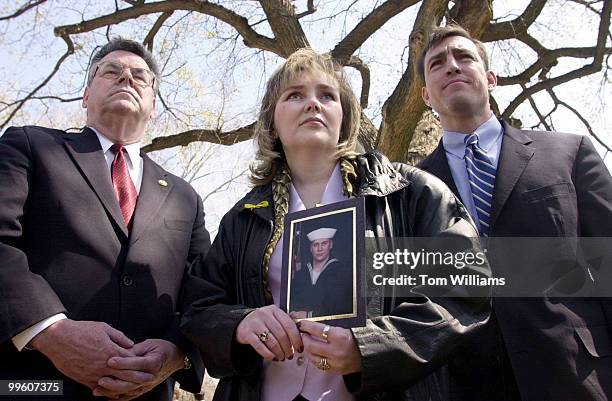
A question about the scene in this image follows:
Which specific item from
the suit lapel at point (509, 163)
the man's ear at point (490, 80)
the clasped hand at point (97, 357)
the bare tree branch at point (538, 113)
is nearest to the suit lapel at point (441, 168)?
the suit lapel at point (509, 163)

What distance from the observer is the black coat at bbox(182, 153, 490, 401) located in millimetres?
1827

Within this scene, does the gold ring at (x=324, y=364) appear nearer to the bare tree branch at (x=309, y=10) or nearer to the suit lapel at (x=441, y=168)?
the suit lapel at (x=441, y=168)

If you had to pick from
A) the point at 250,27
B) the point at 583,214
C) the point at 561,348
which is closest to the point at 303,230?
the point at 561,348

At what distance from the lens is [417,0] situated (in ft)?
26.0

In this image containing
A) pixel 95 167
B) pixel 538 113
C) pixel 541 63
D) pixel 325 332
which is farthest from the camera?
pixel 538 113

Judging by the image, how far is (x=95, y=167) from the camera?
2.84 meters

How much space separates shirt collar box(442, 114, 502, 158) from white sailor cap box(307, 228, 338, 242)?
1.43 metres

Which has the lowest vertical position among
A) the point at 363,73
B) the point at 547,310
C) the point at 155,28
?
the point at 547,310

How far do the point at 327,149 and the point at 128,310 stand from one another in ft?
3.64

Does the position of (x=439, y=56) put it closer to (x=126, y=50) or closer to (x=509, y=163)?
(x=509, y=163)

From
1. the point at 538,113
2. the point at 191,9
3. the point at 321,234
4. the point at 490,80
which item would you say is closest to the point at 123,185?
the point at 321,234

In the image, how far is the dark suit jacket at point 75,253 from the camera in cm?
237

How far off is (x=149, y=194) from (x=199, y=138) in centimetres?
615

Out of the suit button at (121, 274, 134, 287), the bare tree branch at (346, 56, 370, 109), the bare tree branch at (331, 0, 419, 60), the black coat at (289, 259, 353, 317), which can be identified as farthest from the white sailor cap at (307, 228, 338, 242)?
the bare tree branch at (346, 56, 370, 109)
